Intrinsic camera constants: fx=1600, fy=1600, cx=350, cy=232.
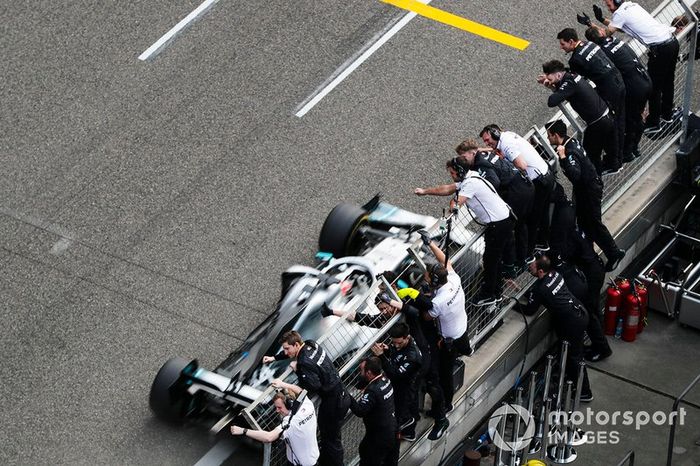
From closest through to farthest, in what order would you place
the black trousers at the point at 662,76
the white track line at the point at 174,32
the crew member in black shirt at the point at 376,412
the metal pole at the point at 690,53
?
the crew member in black shirt at the point at 376,412
the black trousers at the point at 662,76
the metal pole at the point at 690,53
the white track line at the point at 174,32

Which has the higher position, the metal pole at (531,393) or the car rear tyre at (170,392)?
the car rear tyre at (170,392)

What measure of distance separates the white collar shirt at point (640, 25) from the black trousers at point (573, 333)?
11.1 feet

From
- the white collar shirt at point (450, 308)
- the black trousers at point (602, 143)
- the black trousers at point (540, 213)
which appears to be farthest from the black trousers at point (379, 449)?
the black trousers at point (602, 143)

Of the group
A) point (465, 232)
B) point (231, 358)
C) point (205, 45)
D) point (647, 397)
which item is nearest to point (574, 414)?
point (647, 397)

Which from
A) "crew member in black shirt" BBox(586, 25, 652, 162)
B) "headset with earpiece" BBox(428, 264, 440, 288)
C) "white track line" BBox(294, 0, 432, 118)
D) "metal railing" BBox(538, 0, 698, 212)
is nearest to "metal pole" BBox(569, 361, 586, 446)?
"metal railing" BBox(538, 0, 698, 212)

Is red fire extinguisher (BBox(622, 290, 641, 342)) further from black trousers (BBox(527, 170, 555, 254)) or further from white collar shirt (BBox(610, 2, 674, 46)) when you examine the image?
white collar shirt (BBox(610, 2, 674, 46))

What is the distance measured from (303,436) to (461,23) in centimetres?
867

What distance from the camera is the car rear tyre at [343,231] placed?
1706 cm

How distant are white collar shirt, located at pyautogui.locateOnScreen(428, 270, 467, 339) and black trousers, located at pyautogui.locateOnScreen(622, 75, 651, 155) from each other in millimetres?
3823

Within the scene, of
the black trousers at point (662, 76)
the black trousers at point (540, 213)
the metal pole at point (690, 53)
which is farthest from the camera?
the metal pole at point (690, 53)

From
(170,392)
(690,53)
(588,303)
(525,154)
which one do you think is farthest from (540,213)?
(170,392)

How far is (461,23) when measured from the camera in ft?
68.8

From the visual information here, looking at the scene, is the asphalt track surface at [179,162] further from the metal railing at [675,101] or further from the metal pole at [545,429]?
the metal pole at [545,429]

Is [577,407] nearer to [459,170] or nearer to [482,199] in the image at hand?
[482,199]
